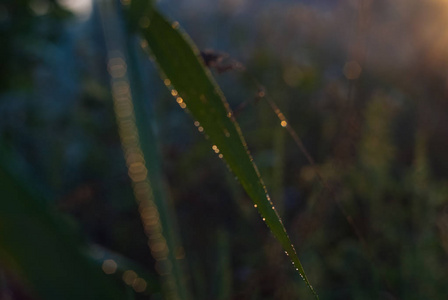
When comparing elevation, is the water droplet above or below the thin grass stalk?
above

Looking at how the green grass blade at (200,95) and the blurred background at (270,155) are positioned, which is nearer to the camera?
the green grass blade at (200,95)

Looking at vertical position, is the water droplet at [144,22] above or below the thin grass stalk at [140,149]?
above

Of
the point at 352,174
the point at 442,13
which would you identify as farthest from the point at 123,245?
the point at 442,13

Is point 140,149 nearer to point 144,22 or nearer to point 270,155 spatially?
point 144,22

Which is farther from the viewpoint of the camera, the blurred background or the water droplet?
the blurred background

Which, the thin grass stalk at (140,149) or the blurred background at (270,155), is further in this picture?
the blurred background at (270,155)

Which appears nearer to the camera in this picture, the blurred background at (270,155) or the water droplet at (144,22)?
the water droplet at (144,22)

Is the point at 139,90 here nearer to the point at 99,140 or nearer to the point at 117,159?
the point at 117,159
